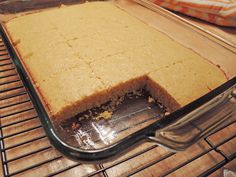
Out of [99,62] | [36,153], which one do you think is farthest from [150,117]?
[36,153]

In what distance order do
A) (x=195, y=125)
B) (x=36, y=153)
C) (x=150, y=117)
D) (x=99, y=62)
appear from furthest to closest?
1. (x=99, y=62)
2. (x=150, y=117)
3. (x=36, y=153)
4. (x=195, y=125)

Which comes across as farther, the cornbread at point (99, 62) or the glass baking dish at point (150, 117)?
the cornbread at point (99, 62)

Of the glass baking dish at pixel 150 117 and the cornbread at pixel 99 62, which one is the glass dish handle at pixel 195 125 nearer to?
the glass baking dish at pixel 150 117

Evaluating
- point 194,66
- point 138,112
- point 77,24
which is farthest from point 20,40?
point 194,66

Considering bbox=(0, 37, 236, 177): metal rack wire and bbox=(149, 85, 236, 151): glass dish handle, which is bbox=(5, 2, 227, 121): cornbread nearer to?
bbox=(0, 37, 236, 177): metal rack wire

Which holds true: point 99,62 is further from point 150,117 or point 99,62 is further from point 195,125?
point 195,125

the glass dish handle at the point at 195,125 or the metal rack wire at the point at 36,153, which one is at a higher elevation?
the glass dish handle at the point at 195,125

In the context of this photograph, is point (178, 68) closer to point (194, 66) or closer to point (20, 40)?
point (194, 66)

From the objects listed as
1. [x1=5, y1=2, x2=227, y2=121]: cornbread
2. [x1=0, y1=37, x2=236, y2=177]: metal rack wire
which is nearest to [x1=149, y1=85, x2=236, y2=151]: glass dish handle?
[x1=0, y1=37, x2=236, y2=177]: metal rack wire

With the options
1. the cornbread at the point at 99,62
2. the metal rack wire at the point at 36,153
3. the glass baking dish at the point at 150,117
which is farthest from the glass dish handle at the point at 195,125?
the cornbread at the point at 99,62
